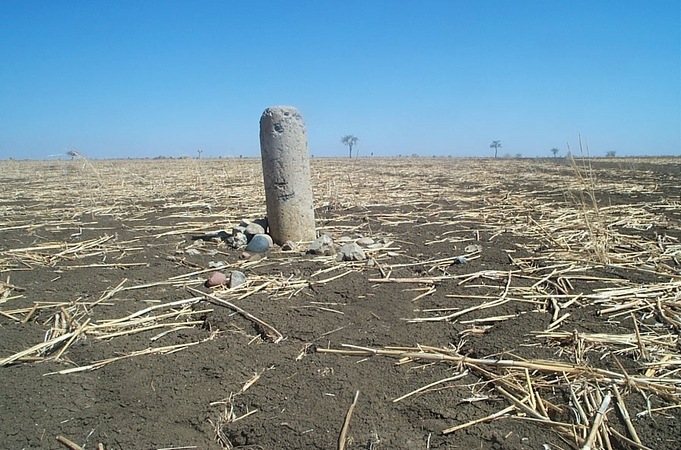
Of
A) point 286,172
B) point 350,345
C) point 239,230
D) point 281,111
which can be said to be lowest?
point 350,345

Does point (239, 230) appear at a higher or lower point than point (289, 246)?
higher

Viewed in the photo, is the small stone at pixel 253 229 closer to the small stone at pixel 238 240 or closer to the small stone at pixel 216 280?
the small stone at pixel 238 240

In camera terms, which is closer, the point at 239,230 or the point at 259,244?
the point at 259,244

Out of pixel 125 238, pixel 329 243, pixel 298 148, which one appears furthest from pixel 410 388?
pixel 125 238

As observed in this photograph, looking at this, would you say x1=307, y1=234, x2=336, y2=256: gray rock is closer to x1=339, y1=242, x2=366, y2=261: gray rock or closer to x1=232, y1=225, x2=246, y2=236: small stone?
x1=339, y1=242, x2=366, y2=261: gray rock

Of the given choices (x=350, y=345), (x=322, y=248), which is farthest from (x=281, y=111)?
(x=350, y=345)

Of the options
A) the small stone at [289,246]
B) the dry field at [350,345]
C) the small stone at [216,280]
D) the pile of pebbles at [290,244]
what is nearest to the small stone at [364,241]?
the pile of pebbles at [290,244]

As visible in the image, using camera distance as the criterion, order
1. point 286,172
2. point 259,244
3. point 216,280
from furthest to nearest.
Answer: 1. point 286,172
2. point 259,244
3. point 216,280

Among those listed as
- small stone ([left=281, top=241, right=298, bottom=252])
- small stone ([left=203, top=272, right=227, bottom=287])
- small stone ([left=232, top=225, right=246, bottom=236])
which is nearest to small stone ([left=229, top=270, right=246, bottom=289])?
small stone ([left=203, top=272, right=227, bottom=287])

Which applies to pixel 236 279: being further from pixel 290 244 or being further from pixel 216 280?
pixel 290 244

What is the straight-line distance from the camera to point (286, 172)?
5.39m

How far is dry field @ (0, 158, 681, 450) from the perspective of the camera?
200 centimetres

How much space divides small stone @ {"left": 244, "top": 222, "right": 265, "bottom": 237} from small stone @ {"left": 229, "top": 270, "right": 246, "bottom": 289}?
5.03ft

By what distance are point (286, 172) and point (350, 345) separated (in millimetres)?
3154
